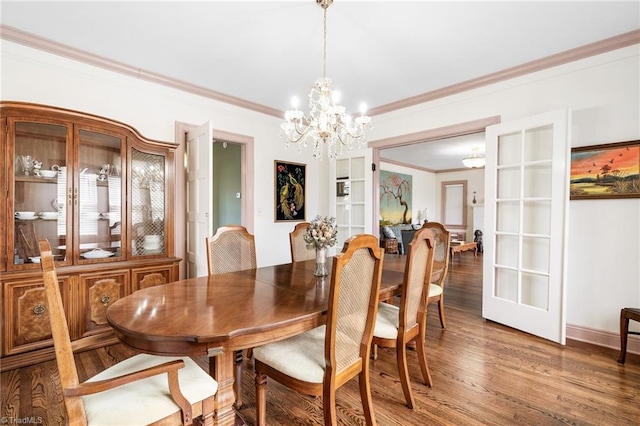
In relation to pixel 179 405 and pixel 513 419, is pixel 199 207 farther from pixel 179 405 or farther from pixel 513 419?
pixel 513 419

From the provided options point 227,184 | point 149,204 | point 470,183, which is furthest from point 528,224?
point 470,183

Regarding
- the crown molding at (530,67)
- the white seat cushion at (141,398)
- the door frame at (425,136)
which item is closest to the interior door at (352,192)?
the door frame at (425,136)

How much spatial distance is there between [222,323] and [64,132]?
2310mm

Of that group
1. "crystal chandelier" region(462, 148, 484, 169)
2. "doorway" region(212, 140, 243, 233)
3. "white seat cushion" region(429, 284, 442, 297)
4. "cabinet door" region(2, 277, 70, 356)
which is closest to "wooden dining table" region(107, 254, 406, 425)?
"white seat cushion" region(429, 284, 442, 297)

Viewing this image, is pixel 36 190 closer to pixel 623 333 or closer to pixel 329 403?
pixel 329 403

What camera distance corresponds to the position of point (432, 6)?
2092 millimetres

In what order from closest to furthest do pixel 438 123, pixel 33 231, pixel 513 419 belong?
pixel 513 419, pixel 33 231, pixel 438 123

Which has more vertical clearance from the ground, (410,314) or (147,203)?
(147,203)

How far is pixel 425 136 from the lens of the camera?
3736 millimetres

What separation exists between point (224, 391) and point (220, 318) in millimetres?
336

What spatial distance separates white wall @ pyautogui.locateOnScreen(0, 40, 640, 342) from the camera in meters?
2.48

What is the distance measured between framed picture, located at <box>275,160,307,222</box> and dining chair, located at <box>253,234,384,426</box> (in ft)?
9.43

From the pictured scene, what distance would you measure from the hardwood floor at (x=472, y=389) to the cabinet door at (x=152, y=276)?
56 centimetres

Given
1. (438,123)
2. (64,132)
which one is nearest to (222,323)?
(64,132)
